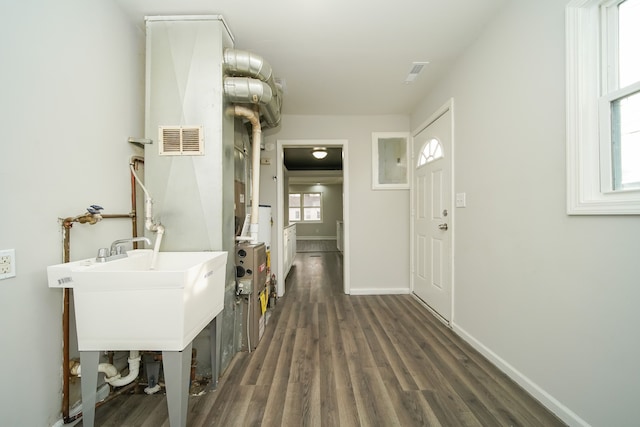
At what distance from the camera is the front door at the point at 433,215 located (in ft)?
7.50

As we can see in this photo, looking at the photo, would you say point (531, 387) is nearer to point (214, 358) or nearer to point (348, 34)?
point (214, 358)

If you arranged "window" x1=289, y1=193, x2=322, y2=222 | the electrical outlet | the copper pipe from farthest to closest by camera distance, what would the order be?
"window" x1=289, y1=193, x2=322, y2=222 < the copper pipe < the electrical outlet

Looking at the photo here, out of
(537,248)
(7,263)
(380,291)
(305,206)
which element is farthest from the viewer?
(305,206)

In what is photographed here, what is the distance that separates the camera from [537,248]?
1.37m

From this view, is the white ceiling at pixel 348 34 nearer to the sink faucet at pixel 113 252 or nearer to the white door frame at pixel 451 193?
the white door frame at pixel 451 193

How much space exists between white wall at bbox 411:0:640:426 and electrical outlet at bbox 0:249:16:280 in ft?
8.55

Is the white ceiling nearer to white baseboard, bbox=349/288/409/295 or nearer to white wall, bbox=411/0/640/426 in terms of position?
white wall, bbox=411/0/640/426

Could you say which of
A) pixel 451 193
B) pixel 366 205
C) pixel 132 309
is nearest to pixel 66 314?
pixel 132 309

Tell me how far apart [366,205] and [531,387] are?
2285 millimetres

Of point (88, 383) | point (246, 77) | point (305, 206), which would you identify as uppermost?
point (246, 77)

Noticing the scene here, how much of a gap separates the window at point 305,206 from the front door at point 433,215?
A: 252 inches

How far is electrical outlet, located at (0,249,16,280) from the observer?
0.96 meters

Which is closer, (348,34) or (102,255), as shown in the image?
(102,255)

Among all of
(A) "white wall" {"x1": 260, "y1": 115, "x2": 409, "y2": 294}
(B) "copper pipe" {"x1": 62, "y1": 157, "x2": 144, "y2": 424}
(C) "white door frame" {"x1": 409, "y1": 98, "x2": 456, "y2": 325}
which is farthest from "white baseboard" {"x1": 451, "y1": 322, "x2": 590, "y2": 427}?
(B) "copper pipe" {"x1": 62, "y1": 157, "x2": 144, "y2": 424}
